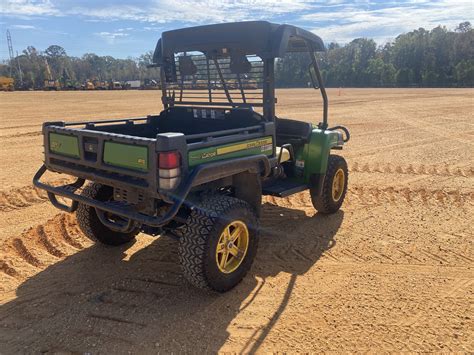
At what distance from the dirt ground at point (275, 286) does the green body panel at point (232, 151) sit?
46.5 inches

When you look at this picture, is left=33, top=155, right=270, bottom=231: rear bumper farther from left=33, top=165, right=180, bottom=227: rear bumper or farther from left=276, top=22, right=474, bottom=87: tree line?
left=276, top=22, right=474, bottom=87: tree line

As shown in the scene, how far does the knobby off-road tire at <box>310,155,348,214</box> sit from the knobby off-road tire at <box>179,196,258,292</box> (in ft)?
6.05

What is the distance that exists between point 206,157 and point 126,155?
0.64 metres

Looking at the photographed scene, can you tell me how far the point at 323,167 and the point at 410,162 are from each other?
434cm

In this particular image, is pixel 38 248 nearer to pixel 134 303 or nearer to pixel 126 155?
pixel 134 303

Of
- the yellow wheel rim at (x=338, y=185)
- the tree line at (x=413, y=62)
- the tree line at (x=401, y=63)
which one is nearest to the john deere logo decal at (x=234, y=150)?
the yellow wheel rim at (x=338, y=185)

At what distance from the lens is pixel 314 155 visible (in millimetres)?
5156

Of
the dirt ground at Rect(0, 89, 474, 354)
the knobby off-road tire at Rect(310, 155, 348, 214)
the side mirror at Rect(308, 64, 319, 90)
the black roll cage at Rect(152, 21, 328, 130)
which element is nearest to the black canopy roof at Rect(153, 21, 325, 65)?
the black roll cage at Rect(152, 21, 328, 130)

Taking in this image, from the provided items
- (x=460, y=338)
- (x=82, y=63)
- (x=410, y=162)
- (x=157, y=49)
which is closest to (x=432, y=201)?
(x=410, y=162)

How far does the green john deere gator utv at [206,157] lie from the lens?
3299mm

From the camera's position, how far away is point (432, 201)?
241 inches

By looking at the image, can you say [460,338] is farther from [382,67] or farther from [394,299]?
[382,67]

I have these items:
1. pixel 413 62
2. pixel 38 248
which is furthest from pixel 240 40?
pixel 413 62

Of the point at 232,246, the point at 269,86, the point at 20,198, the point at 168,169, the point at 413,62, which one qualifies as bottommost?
the point at 20,198
